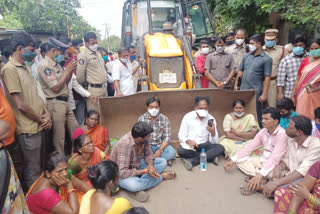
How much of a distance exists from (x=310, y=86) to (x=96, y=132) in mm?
3224

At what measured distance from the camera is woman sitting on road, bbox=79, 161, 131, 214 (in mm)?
1982

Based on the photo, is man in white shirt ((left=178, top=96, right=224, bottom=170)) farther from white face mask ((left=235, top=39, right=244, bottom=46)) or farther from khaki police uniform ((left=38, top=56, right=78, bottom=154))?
white face mask ((left=235, top=39, right=244, bottom=46))

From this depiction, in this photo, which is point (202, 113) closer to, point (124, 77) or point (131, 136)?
point (131, 136)

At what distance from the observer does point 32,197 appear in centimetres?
224

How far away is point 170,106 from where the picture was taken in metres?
4.59

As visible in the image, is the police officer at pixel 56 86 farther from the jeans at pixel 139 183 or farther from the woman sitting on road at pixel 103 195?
the woman sitting on road at pixel 103 195

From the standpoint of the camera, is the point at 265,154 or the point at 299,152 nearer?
the point at 299,152

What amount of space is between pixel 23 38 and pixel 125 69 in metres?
2.15

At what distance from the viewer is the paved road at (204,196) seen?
2871 millimetres

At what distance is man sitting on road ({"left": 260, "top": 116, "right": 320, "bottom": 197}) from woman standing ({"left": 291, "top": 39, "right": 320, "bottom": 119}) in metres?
1.11

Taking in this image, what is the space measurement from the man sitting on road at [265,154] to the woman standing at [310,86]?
878mm

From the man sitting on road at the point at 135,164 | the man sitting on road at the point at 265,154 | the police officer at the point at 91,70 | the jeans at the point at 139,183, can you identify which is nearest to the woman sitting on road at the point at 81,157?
the man sitting on road at the point at 135,164

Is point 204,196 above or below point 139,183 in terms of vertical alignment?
below

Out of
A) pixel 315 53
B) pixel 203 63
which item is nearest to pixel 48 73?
pixel 203 63
